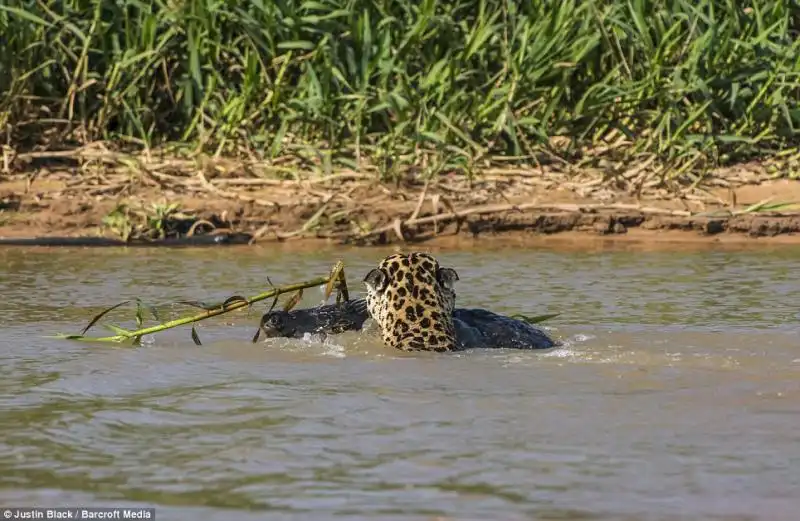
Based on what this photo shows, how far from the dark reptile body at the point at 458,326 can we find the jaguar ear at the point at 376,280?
0.36 meters

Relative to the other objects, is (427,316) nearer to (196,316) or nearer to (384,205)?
(196,316)

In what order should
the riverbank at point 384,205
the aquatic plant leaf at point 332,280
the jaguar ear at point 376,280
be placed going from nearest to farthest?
the jaguar ear at point 376,280
the aquatic plant leaf at point 332,280
the riverbank at point 384,205

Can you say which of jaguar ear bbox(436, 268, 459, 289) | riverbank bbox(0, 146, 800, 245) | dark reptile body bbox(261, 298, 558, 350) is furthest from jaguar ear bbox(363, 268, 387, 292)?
riverbank bbox(0, 146, 800, 245)

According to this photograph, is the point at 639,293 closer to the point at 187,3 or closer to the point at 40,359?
the point at 40,359

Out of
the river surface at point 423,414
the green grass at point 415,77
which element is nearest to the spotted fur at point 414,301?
the river surface at point 423,414

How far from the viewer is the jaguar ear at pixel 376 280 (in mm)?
6594

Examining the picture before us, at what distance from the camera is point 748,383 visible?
6043 mm

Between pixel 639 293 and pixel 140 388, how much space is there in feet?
10.8

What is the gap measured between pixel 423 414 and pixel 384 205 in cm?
539

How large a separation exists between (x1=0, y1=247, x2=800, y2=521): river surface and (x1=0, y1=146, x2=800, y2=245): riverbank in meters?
1.93

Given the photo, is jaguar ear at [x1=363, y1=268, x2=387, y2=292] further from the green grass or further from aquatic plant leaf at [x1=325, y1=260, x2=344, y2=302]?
the green grass

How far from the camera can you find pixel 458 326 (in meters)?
6.80

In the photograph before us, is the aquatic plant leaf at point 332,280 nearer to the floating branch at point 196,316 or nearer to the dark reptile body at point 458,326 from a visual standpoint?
the floating branch at point 196,316

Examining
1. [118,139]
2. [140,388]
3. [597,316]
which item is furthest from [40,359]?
[118,139]
